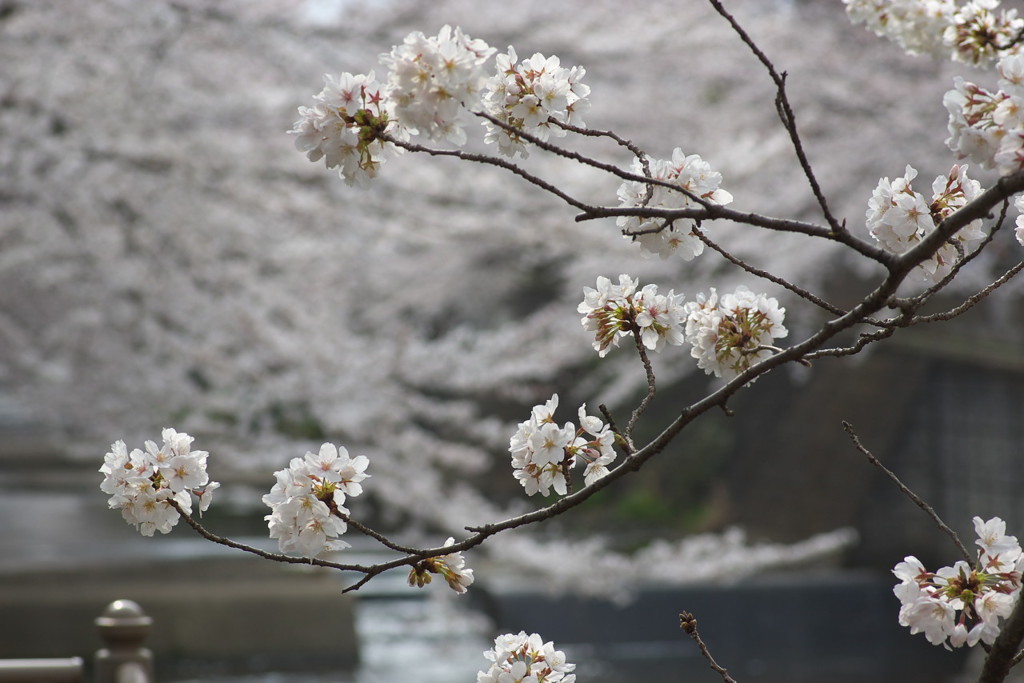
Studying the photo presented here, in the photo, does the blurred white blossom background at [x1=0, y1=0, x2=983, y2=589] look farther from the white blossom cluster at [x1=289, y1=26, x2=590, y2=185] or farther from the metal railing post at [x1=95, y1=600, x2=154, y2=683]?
the white blossom cluster at [x1=289, y1=26, x2=590, y2=185]

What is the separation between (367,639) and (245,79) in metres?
4.59

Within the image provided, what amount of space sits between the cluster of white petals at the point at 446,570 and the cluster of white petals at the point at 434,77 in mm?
414

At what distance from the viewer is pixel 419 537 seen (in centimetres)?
549

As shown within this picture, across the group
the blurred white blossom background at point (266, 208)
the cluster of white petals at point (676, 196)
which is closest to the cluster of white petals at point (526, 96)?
the cluster of white petals at point (676, 196)

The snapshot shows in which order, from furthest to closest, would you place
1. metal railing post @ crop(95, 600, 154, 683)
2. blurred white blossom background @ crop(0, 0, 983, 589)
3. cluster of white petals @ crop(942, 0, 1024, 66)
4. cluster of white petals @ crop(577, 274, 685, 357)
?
blurred white blossom background @ crop(0, 0, 983, 589) → metal railing post @ crop(95, 600, 154, 683) → cluster of white petals @ crop(577, 274, 685, 357) → cluster of white petals @ crop(942, 0, 1024, 66)

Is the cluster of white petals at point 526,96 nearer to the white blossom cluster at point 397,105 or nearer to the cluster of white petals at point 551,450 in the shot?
the white blossom cluster at point 397,105

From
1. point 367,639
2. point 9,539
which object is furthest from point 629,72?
point 9,539

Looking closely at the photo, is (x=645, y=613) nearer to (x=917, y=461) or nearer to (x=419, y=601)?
(x=419, y=601)

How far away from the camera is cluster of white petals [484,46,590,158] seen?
3.78 ft

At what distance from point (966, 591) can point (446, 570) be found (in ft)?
1.66

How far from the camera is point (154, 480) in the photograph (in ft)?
3.71

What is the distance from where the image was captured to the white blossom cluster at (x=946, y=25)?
1111 mm

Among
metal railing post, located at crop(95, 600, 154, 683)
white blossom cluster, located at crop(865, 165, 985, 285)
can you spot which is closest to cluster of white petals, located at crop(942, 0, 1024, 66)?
white blossom cluster, located at crop(865, 165, 985, 285)

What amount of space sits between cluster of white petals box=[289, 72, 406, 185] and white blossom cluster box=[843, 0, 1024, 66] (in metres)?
0.56
